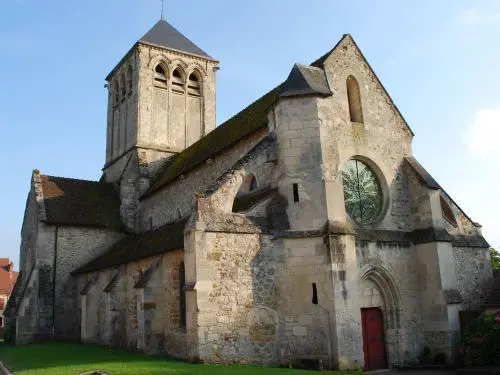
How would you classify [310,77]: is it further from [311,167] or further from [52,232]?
[52,232]

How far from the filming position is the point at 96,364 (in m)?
12.9

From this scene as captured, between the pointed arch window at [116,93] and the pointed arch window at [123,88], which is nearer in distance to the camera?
the pointed arch window at [123,88]

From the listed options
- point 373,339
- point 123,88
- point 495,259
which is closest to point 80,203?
point 123,88

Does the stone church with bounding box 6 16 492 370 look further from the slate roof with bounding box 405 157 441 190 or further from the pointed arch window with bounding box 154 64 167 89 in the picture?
the pointed arch window with bounding box 154 64 167 89

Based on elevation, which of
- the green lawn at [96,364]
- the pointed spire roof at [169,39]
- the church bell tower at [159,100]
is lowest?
the green lawn at [96,364]

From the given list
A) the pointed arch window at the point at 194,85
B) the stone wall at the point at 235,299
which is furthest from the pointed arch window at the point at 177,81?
the stone wall at the point at 235,299

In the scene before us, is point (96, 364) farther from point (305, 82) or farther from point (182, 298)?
point (305, 82)

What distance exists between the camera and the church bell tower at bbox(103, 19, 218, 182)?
94.4 ft

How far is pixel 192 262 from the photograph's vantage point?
13.1m

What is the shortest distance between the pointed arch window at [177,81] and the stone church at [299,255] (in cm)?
854

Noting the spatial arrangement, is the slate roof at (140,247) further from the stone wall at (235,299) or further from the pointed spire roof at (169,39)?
the pointed spire roof at (169,39)

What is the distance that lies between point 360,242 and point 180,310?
6.32 meters

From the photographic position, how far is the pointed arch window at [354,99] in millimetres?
16562

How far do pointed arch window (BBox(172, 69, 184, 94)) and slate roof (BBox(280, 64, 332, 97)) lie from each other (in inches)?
640
